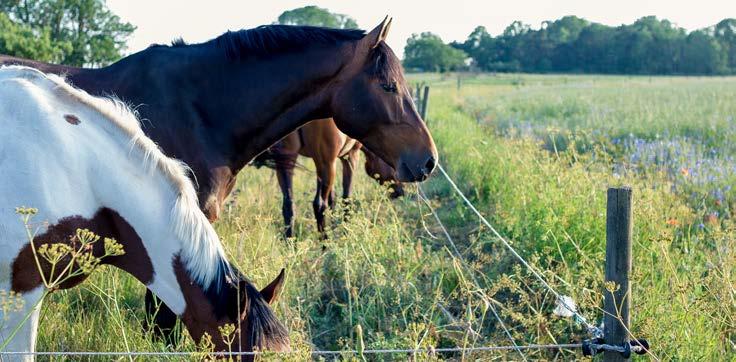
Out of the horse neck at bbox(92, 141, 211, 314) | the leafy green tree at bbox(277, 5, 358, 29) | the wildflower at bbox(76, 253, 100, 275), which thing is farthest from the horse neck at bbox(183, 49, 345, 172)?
the leafy green tree at bbox(277, 5, 358, 29)

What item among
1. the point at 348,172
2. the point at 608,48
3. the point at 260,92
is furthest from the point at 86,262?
the point at 608,48

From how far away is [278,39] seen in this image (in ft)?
12.3

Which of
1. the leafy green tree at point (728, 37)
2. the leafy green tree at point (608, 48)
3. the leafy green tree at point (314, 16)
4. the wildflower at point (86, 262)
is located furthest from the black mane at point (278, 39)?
the leafy green tree at point (728, 37)

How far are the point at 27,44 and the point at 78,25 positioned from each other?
385 cm

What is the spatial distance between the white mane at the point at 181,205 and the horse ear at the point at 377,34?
1.54 m

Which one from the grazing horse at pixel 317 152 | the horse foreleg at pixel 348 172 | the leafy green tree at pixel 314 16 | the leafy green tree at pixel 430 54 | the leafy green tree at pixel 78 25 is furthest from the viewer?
the leafy green tree at pixel 430 54

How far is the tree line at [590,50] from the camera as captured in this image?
70.8 m

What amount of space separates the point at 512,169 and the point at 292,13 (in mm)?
42491

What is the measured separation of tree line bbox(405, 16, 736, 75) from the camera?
70812 mm

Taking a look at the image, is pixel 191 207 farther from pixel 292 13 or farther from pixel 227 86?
pixel 292 13

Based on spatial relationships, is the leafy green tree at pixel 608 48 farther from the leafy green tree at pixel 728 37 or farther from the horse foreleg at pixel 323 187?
the horse foreleg at pixel 323 187

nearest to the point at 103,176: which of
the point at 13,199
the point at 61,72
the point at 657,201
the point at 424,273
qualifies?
the point at 13,199

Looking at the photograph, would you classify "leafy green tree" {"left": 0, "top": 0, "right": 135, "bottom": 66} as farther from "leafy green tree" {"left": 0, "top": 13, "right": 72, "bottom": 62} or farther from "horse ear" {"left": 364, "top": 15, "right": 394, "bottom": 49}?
"horse ear" {"left": 364, "top": 15, "right": 394, "bottom": 49}

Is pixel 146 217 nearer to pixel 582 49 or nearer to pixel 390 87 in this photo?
pixel 390 87
